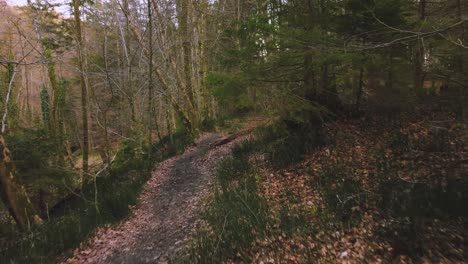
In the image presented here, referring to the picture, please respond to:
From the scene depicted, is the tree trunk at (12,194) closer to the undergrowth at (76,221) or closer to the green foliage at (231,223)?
the undergrowth at (76,221)

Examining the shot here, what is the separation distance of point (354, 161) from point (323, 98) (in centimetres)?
195

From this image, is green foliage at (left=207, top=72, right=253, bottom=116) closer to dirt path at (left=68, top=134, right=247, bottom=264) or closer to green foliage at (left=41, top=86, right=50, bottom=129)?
dirt path at (left=68, top=134, right=247, bottom=264)

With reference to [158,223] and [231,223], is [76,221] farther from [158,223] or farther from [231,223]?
[231,223]

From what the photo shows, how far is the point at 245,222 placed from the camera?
172 inches

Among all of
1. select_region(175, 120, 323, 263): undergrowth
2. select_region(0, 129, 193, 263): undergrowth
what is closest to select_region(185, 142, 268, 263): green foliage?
select_region(175, 120, 323, 263): undergrowth

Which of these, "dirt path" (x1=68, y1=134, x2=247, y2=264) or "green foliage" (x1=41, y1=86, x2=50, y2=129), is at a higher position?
"green foliage" (x1=41, y1=86, x2=50, y2=129)

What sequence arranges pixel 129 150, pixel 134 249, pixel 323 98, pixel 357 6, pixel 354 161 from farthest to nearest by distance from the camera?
pixel 129 150, pixel 323 98, pixel 357 6, pixel 354 161, pixel 134 249

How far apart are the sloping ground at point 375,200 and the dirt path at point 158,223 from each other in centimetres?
173

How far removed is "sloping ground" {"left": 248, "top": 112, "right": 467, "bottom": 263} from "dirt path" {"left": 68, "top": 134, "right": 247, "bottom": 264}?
1734 mm

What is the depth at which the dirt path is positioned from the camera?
488cm

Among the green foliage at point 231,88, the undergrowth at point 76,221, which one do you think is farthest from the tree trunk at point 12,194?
the green foliage at point 231,88

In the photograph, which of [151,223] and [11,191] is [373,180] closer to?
[151,223]

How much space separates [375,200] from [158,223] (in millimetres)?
4319

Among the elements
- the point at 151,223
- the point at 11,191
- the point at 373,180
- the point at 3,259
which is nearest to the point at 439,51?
the point at 373,180
